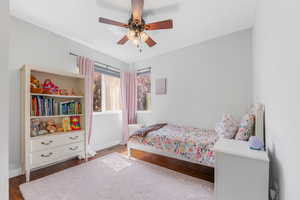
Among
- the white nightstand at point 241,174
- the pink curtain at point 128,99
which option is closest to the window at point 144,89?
the pink curtain at point 128,99

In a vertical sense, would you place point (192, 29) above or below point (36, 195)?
above

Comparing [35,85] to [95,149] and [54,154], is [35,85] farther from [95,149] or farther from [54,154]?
[95,149]

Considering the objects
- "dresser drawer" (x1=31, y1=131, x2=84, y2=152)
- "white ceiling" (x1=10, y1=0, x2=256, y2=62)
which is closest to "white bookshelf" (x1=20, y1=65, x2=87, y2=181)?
"dresser drawer" (x1=31, y1=131, x2=84, y2=152)

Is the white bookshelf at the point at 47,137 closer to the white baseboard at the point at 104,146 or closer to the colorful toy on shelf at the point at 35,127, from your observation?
the colorful toy on shelf at the point at 35,127

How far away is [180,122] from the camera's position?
328 cm

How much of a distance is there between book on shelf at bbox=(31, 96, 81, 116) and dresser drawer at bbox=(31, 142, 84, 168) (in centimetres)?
60

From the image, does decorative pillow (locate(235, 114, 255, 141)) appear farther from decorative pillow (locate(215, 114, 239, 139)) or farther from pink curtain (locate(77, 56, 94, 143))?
pink curtain (locate(77, 56, 94, 143))

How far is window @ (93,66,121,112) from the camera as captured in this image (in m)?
3.25

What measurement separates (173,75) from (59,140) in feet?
9.25

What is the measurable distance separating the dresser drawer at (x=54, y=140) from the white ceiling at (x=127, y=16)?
75.8 inches

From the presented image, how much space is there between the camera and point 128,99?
3.81 m

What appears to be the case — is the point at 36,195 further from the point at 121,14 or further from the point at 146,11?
the point at 146,11

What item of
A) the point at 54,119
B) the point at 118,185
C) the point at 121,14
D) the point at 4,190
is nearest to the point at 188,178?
the point at 118,185

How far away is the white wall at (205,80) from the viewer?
2590 millimetres
